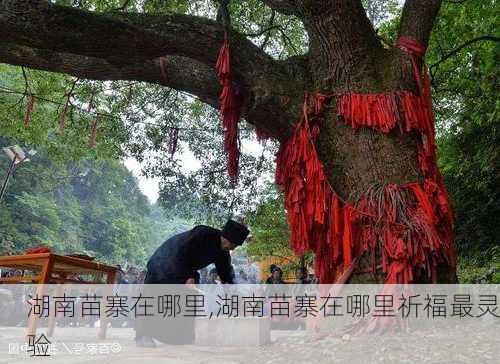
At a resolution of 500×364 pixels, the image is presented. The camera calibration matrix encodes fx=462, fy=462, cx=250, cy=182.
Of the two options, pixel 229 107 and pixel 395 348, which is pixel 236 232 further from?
pixel 395 348

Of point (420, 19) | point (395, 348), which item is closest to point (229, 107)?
point (420, 19)

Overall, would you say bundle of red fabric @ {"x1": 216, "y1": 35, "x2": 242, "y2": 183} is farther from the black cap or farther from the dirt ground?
the dirt ground

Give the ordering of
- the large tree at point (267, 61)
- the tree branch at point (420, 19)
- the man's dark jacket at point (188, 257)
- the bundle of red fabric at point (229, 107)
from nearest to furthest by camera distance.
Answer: the large tree at point (267, 61) → the bundle of red fabric at point (229, 107) → the tree branch at point (420, 19) → the man's dark jacket at point (188, 257)

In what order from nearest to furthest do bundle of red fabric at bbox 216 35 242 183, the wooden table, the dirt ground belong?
the dirt ground
bundle of red fabric at bbox 216 35 242 183
the wooden table

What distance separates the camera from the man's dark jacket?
446cm

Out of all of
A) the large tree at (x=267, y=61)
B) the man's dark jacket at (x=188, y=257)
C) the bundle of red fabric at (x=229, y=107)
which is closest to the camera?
the large tree at (x=267, y=61)

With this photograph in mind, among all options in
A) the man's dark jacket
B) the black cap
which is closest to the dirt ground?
the man's dark jacket

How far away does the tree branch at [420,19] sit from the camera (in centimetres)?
352

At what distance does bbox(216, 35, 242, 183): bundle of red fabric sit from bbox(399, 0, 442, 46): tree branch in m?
1.38

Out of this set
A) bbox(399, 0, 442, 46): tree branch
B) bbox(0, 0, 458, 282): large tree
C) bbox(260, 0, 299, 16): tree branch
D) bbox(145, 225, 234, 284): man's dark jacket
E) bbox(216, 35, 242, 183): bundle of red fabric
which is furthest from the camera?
bbox(145, 225, 234, 284): man's dark jacket

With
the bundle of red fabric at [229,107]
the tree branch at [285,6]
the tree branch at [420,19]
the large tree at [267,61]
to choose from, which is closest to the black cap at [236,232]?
the bundle of red fabric at [229,107]

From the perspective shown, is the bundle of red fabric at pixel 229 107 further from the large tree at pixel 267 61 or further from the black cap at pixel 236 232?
the black cap at pixel 236 232

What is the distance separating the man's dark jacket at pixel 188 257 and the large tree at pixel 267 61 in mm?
1438

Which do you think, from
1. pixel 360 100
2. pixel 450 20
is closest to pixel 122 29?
pixel 360 100
